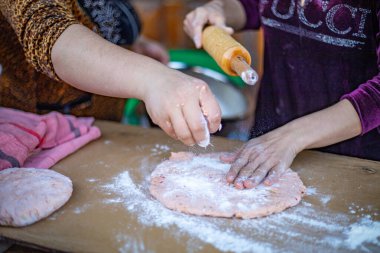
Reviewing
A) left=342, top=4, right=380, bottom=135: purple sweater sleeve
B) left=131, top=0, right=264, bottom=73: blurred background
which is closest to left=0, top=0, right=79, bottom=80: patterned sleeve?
left=342, top=4, right=380, bottom=135: purple sweater sleeve

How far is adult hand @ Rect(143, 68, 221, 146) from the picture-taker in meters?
1.16

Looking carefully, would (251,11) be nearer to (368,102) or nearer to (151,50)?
(151,50)

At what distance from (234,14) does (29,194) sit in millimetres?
1163

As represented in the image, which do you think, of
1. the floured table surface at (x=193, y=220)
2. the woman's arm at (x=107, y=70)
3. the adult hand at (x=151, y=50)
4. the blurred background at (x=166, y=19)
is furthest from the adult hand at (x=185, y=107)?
the blurred background at (x=166, y=19)

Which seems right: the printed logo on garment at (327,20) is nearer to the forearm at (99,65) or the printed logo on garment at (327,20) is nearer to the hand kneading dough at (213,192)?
the hand kneading dough at (213,192)

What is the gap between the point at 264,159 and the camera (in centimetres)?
143

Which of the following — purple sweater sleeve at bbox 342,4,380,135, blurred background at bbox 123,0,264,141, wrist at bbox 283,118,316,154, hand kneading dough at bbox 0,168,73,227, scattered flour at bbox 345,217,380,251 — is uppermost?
purple sweater sleeve at bbox 342,4,380,135

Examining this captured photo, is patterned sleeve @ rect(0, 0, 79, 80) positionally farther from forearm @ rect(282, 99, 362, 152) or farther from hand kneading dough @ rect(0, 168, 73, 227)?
forearm @ rect(282, 99, 362, 152)

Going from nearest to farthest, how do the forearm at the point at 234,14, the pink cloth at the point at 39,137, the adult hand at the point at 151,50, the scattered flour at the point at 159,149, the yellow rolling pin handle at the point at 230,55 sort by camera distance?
1. the yellow rolling pin handle at the point at 230,55
2. the pink cloth at the point at 39,137
3. the scattered flour at the point at 159,149
4. the forearm at the point at 234,14
5. the adult hand at the point at 151,50

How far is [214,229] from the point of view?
3.92 ft

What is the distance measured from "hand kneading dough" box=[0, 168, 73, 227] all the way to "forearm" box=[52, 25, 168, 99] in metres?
0.28

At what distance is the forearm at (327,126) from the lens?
1.44 m

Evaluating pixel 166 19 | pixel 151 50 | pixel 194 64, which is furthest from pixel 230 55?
pixel 166 19

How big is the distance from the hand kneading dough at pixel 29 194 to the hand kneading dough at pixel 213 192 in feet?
0.85
